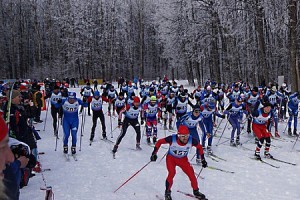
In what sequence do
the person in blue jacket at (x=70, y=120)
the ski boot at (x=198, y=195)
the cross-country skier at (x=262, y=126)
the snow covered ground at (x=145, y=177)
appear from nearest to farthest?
the ski boot at (x=198, y=195), the snow covered ground at (x=145, y=177), the person in blue jacket at (x=70, y=120), the cross-country skier at (x=262, y=126)

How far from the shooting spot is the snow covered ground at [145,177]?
6770 millimetres

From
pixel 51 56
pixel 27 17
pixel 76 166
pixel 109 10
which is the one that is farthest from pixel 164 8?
pixel 76 166

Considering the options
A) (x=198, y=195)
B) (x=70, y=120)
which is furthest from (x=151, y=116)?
(x=198, y=195)

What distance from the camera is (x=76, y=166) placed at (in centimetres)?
857

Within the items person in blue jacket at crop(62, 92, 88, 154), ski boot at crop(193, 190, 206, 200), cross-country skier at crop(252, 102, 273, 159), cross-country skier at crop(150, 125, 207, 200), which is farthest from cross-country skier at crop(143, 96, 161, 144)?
ski boot at crop(193, 190, 206, 200)

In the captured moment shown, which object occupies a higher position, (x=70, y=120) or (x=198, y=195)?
(x=70, y=120)

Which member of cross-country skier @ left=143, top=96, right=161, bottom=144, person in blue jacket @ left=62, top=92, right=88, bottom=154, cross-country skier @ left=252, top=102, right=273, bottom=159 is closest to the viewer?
person in blue jacket @ left=62, top=92, right=88, bottom=154

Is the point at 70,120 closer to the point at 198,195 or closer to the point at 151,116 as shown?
the point at 151,116

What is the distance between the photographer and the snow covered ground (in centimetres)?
677

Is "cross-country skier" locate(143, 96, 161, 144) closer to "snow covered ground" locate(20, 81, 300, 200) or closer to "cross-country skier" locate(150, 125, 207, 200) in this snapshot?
"snow covered ground" locate(20, 81, 300, 200)

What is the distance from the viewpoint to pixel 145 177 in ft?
25.7

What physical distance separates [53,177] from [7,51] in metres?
46.7

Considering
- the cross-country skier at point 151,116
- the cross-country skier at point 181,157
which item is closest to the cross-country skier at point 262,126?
the cross-country skier at point 151,116

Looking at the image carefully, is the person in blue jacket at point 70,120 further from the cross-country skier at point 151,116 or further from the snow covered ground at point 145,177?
the cross-country skier at point 151,116
